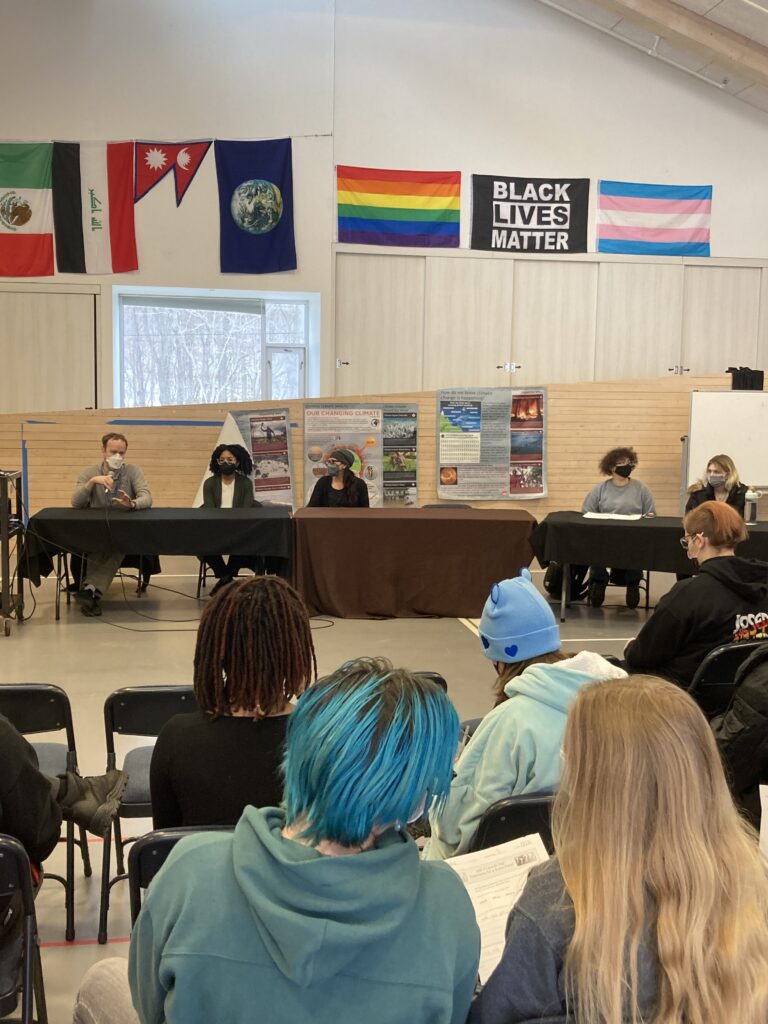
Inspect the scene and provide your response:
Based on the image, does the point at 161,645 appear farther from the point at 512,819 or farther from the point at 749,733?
the point at 512,819

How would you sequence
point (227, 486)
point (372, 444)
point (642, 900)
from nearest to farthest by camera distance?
point (642, 900) < point (227, 486) < point (372, 444)

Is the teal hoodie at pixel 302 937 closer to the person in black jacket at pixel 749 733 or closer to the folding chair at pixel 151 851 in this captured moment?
the folding chair at pixel 151 851

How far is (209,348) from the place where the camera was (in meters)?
10.7

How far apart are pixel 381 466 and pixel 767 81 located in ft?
18.9

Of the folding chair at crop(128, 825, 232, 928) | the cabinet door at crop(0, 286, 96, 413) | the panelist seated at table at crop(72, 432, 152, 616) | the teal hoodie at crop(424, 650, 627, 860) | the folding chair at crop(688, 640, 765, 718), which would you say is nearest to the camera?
the folding chair at crop(128, 825, 232, 928)

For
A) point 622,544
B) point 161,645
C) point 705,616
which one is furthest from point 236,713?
point 622,544

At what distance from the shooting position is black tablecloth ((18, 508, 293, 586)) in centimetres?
635

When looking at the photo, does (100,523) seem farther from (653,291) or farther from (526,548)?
(653,291)

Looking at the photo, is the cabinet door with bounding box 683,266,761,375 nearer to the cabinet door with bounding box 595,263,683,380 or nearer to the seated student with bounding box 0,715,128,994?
the cabinet door with bounding box 595,263,683,380

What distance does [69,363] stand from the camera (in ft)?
33.6

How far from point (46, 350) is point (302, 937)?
10144 millimetres

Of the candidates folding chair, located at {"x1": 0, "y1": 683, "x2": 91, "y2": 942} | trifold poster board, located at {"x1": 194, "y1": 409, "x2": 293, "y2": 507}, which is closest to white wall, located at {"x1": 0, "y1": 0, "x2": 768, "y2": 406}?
trifold poster board, located at {"x1": 194, "y1": 409, "x2": 293, "y2": 507}

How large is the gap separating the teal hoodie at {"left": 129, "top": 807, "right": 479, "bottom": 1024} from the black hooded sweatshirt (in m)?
2.58

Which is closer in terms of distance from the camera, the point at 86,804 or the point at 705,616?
the point at 86,804
